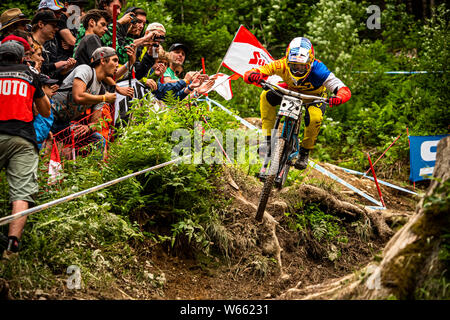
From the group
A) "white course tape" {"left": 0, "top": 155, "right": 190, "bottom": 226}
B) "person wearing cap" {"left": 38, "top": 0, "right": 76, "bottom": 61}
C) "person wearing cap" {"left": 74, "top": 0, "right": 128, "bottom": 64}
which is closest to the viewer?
"white course tape" {"left": 0, "top": 155, "right": 190, "bottom": 226}

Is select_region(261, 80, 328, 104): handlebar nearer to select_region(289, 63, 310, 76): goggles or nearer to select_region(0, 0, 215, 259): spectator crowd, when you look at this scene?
select_region(289, 63, 310, 76): goggles

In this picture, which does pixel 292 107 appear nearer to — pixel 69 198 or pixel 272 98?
pixel 272 98

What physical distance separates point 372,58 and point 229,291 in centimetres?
1188

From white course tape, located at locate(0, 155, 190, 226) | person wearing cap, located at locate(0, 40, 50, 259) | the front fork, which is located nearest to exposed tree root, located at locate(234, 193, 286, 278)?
the front fork

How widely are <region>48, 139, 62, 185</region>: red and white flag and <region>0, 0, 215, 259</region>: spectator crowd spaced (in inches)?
5.2

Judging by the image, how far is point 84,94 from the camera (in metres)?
6.86

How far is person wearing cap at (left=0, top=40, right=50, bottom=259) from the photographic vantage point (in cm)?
500

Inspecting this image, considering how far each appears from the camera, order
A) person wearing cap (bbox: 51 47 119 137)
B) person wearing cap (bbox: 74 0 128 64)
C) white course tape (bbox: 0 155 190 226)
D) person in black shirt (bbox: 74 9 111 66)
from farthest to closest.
Answer: person wearing cap (bbox: 74 0 128 64)
person in black shirt (bbox: 74 9 111 66)
person wearing cap (bbox: 51 47 119 137)
white course tape (bbox: 0 155 190 226)

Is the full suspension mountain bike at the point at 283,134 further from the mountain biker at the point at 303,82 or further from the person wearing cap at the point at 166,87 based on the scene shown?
the person wearing cap at the point at 166,87

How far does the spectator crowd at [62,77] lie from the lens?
5.05m

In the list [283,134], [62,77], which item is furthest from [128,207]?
[62,77]

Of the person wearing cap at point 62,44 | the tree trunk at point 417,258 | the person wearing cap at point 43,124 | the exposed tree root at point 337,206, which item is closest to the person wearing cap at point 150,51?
the person wearing cap at point 62,44
